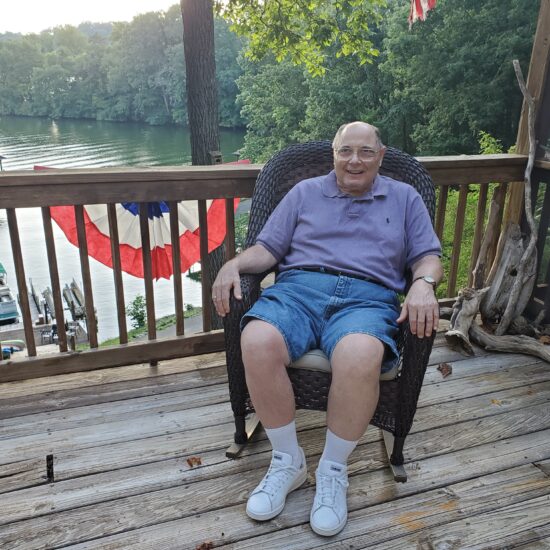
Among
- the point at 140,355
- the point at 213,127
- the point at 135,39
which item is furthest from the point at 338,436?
the point at 135,39

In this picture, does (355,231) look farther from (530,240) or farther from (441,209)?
(530,240)

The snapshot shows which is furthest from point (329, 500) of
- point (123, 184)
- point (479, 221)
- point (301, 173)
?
point (479, 221)

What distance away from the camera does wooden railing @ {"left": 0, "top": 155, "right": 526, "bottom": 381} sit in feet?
7.21

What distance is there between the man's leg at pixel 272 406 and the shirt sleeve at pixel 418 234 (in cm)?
61

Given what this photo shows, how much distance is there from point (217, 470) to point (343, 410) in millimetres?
553

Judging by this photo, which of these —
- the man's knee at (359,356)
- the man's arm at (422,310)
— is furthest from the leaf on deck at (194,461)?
the man's arm at (422,310)

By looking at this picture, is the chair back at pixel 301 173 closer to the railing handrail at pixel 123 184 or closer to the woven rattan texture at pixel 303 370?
the woven rattan texture at pixel 303 370

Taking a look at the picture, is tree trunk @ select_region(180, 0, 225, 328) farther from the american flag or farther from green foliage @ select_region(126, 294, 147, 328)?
green foliage @ select_region(126, 294, 147, 328)

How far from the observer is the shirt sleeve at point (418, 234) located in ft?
6.22

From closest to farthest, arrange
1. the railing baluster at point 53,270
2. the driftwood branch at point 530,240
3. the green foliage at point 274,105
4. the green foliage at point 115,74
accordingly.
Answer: the railing baluster at point 53,270 → the driftwood branch at point 530,240 → the green foliage at point 274,105 → the green foliage at point 115,74

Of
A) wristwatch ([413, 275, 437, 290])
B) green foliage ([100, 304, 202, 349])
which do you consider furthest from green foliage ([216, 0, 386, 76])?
green foliage ([100, 304, 202, 349])

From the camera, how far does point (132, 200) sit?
2.30 m

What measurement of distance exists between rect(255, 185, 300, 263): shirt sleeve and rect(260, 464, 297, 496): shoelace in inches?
29.5

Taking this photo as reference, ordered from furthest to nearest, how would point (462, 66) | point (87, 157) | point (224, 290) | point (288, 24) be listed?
point (87, 157) < point (462, 66) < point (288, 24) < point (224, 290)
